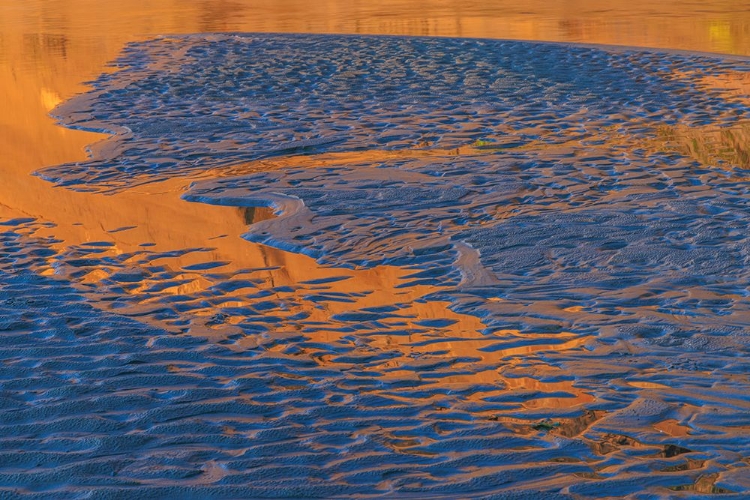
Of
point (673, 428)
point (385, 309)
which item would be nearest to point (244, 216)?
point (385, 309)

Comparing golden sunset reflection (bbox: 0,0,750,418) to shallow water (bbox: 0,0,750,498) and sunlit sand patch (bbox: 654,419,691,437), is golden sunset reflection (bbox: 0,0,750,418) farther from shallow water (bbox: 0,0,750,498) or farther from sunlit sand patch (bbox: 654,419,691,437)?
sunlit sand patch (bbox: 654,419,691,437)

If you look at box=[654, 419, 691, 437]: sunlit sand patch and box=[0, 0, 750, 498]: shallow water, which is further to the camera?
box=[654, 419, 691, 437]: sunlit sand patch

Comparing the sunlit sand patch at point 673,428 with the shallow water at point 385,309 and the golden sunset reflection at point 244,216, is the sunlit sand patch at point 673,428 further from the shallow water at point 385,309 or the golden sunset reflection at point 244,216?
the golden sunset reflection at point 244,216

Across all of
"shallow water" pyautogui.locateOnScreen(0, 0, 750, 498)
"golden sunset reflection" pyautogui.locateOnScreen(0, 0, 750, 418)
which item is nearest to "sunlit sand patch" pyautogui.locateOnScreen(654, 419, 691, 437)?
"shallow water" pyautogui.locateOnScreen(0, 0, 750, 498)

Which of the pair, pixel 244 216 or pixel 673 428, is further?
pixel 244 216

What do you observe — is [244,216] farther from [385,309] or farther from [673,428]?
[673,428]

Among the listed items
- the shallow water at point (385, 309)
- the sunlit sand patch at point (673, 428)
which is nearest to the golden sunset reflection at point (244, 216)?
the shallow water at point (385, 309)

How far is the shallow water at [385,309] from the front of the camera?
3.45 meters

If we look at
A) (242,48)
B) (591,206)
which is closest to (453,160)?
(591,206)

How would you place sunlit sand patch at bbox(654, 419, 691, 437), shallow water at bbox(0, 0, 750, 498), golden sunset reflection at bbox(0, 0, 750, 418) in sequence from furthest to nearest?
golden sunset reflection at bbox(0, 0, 750, 418)
sunlit sand patch at bbox(654, 419, 691, 437)
shallow water at bbox(0, 0, 750, 498)

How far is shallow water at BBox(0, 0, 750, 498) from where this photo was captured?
345 cm

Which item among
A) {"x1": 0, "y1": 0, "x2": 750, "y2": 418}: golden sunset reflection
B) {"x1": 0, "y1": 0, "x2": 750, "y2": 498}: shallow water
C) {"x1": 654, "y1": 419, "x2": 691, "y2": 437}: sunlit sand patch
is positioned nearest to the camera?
{"x1": 0, "y1": 0, "x2": 750, "y2": 498}: shallow water

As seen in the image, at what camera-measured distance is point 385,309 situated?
16.2 ft

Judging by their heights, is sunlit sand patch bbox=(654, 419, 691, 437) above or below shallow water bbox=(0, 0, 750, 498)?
below
